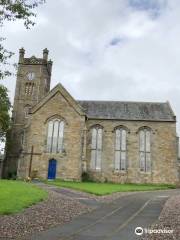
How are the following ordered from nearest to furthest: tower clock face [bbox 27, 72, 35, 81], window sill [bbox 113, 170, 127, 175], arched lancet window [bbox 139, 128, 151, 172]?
1. window sill [bbox 113, 170, 127, 175]
2. arched lancet window [bbox 139, 128, 151, 172]
3. tower clock face [bbox 27, 72, 35, 81]

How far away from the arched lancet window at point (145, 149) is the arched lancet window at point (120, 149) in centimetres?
253

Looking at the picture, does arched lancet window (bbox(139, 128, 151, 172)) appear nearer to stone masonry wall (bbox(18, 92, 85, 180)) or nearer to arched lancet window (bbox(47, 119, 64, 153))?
stone masonry wall (bbox(18, 92, 85, 180))

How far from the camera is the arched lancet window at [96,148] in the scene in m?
52.9

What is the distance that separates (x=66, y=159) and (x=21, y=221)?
33868mm

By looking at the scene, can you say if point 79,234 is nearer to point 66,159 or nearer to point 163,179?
point 66,159

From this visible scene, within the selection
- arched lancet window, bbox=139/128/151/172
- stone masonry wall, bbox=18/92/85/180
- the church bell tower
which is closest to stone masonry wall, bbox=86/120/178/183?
arched lancet window, bbox=139/128/151/172

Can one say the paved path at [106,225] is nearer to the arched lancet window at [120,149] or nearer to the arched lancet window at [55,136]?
the arched lancet window at [55,136]

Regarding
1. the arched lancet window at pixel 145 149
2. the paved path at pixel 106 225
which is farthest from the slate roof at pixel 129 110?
the paved path at pixel 106 225

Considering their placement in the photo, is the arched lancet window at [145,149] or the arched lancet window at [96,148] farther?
the arched lancet window at [96,148]

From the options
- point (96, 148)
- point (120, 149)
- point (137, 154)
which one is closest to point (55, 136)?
point (96, 148)

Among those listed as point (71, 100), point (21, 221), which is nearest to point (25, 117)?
point (71, 100)

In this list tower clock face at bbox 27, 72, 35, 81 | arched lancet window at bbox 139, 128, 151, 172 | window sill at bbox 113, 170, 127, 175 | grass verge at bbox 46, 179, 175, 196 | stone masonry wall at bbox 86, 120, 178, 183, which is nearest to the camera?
grass verge at bbox 46, 179, 175, 196

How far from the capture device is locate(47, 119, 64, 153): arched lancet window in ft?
163

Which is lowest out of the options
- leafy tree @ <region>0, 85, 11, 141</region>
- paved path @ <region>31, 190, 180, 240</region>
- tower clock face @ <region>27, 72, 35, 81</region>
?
paved path @ <region>31, 190, 180, 240</region>
